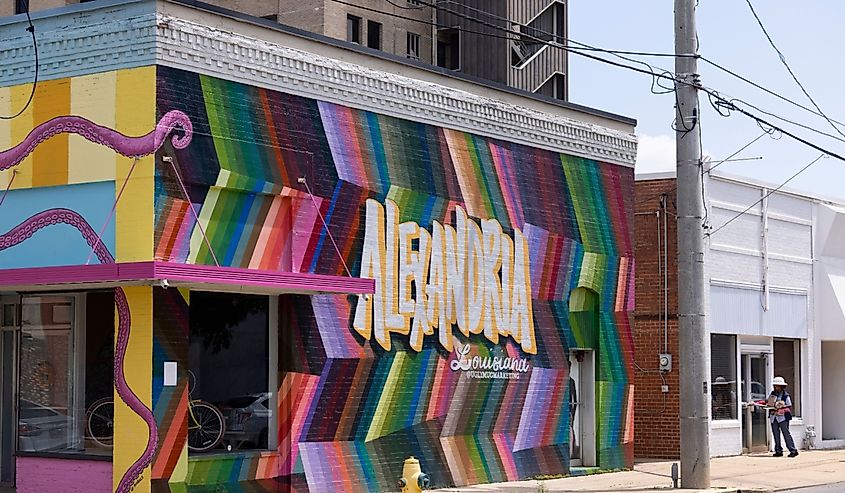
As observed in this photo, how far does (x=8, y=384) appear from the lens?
17.7m

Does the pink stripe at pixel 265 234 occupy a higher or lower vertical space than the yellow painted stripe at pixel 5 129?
lower

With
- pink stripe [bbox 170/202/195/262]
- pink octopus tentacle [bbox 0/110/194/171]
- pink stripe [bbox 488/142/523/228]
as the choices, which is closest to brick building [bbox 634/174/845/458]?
pink stripe [bbox 488/142/523/228]

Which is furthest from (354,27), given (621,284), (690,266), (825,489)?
(825,489)

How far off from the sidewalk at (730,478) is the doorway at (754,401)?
560mm

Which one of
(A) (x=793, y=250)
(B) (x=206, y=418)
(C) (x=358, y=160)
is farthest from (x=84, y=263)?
(A) (x=793, y=250)

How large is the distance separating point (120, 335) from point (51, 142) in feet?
8.78

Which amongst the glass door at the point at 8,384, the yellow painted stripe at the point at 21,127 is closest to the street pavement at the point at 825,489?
the glass door at the point at 8,384

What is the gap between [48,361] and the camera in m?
17.3

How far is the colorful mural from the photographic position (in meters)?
16.8

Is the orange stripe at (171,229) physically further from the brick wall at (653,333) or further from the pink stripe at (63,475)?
the brick wall at (653,333)

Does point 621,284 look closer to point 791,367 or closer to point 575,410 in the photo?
point 575,410

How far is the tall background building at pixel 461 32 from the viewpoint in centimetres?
4603

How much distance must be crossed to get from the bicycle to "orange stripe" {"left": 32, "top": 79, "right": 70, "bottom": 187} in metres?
2.91

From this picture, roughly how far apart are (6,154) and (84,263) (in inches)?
Result: 80.7
